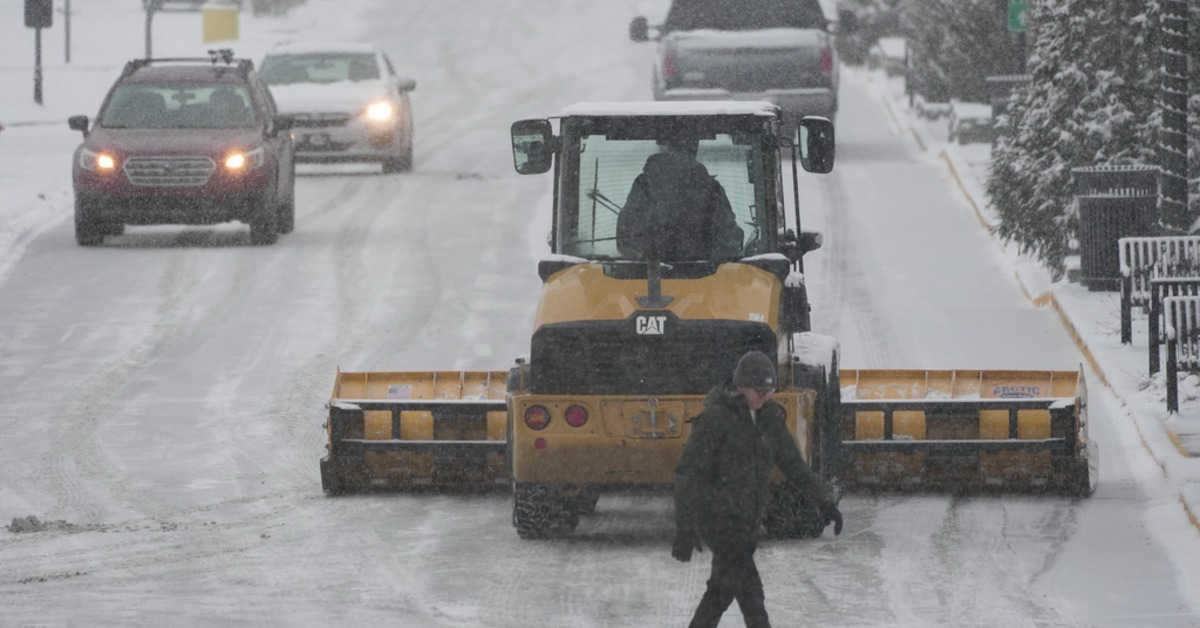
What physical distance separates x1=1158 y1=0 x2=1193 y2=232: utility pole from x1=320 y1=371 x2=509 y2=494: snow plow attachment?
818 centimetres

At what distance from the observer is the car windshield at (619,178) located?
12078 millimetres

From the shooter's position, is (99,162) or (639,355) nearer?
(639,355)

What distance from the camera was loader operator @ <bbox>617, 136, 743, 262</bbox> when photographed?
468 inches

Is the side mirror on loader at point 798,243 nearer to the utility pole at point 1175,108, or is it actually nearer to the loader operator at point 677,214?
the loader operator at point 677,214

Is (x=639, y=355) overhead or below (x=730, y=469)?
overhead

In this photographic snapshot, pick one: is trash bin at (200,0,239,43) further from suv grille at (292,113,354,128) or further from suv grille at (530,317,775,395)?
suv grille at (530,317,775,395)

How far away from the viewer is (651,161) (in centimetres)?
1192

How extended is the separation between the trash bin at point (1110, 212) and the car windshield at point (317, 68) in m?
12.7

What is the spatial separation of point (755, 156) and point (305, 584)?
3.21 meters

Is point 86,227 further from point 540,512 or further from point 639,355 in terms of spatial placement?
point 639,355

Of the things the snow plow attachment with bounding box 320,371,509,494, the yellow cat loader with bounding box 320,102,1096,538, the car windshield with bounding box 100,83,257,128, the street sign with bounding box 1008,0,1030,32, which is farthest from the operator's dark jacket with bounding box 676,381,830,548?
the street sign with bounding box 1008,0,1030,32

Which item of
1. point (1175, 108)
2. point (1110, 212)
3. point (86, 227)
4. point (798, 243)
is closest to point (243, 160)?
point (86, 227)

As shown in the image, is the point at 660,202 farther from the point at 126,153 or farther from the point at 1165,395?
the point at 126,153

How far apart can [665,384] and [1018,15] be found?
16942 mm
